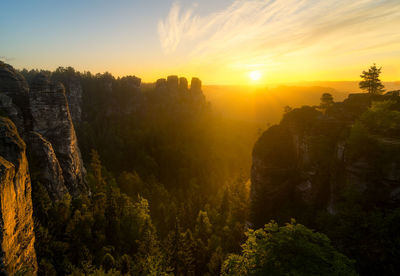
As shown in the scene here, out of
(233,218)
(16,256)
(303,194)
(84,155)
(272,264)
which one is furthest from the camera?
(84,155)

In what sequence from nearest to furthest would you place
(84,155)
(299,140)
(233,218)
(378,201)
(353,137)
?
(378,201) → (353,137) → (299,140) → (233,218) → (84,155)

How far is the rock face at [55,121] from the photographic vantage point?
33219 millimetres

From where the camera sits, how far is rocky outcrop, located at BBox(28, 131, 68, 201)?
27500 millimetres

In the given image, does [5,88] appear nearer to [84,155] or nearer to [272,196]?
[84,155]

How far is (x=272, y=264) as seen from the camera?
12195 mm

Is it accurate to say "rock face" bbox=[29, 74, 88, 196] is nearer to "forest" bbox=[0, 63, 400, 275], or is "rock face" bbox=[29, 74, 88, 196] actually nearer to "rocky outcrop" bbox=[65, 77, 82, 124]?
"forest" bbox=[0, 63, 400, 275]

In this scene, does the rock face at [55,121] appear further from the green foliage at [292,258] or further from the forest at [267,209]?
the green foliage at [292,258]

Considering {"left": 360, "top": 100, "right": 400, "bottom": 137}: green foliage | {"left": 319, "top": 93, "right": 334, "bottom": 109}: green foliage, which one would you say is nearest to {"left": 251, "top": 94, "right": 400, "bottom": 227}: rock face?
{"left": 360, "top": 100, "right": 400, "bottom": 137}: green foliage

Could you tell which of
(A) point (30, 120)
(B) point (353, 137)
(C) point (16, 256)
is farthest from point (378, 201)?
(A) point (30, 120)

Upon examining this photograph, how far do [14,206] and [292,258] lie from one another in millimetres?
17585

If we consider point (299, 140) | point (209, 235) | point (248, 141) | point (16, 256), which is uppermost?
point (299, 140)

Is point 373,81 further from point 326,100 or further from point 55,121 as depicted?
point 55,121

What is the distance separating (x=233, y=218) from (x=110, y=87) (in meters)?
97.0

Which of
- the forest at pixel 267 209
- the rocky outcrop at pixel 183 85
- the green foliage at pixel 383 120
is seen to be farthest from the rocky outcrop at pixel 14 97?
the rocky outcrop at pixel 183 85
